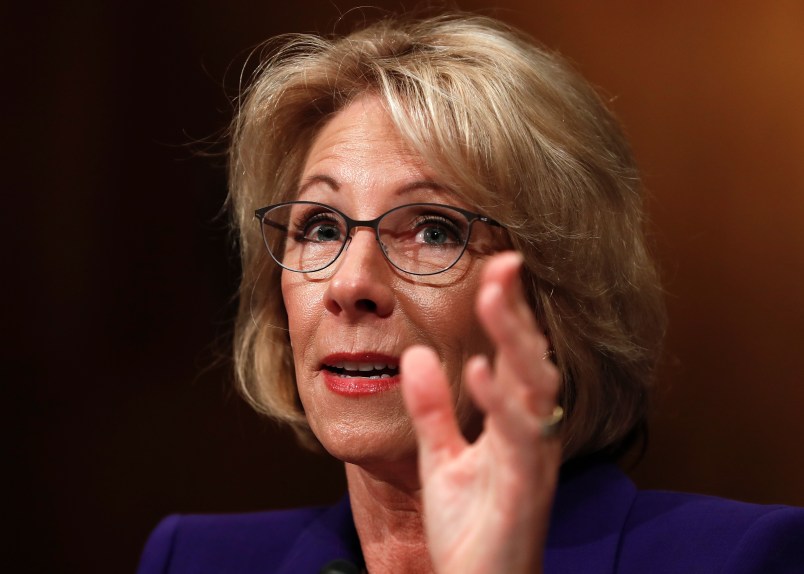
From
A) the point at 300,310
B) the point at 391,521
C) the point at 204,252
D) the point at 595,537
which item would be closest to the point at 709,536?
the point at 595,537

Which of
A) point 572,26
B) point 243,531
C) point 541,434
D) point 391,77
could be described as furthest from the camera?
point 572,26

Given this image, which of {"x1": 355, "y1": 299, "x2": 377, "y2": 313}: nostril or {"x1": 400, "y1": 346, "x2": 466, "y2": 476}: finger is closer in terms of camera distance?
{"x1": 400, "y1": 346, "x2": 466, "y2": 476}: finger

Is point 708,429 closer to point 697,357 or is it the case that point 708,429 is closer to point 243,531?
point 697,357

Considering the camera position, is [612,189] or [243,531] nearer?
[612,189]

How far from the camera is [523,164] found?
5.49 ft

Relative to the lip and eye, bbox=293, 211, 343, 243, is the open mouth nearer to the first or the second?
the lip

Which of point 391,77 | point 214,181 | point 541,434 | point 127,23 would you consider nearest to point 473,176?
point 391,77

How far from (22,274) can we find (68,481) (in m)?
0.57

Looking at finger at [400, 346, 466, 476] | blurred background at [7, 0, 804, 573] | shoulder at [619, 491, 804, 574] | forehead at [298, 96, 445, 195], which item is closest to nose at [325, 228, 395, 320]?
forehead at [298, 96, 445, 195]

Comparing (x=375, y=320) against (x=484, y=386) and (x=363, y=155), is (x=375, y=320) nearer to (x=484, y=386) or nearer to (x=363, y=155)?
(x=363, y=155)

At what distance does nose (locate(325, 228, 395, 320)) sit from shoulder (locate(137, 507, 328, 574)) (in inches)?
26.5

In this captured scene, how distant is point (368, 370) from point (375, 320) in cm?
9

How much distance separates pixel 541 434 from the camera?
3.39 ft

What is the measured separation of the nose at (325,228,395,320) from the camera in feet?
5.16
